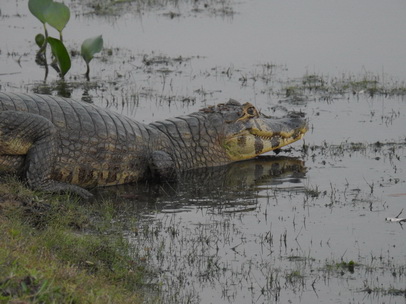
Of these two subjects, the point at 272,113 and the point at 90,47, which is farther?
the point at 90,47

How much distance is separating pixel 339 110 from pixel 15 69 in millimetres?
5752

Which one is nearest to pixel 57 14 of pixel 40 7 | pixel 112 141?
pixel 40 7

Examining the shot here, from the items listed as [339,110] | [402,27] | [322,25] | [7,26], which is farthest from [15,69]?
[402,27]

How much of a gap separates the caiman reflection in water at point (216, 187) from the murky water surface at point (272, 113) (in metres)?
0.02

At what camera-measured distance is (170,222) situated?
8.06m

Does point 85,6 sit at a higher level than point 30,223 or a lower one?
higher

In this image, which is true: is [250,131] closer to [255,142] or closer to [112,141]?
[255,142]

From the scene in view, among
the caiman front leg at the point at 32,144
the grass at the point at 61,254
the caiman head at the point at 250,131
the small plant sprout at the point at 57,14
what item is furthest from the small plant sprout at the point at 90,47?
the grass at the point at 61,254

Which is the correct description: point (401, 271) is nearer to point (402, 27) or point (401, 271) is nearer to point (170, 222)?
point (170, 222)

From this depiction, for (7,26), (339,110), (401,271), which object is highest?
(7,26)

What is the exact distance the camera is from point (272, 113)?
12422mm

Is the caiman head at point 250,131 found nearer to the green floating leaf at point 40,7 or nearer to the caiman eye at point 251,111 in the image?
the caiman eye at point 251,111

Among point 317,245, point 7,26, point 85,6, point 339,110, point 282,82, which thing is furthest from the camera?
point 85,6

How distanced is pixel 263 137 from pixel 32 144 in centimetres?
346
